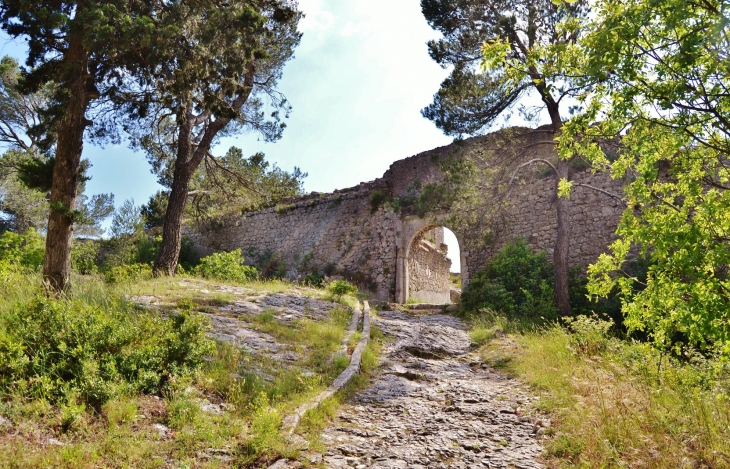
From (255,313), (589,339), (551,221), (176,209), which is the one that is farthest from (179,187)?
(551,221)

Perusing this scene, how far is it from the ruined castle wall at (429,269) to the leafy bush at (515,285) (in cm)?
337

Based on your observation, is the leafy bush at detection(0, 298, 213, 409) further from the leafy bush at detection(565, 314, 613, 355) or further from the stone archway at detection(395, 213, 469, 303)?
the stone archway at detection(395, 213, 469, 303)

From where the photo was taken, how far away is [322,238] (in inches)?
667

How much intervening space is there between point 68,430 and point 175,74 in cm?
569

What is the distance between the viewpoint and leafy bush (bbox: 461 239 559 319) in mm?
10797

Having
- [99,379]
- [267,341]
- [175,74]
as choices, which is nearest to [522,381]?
[267,341]

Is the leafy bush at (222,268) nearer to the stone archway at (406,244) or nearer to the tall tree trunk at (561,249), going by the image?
the stone archway at (406,244)

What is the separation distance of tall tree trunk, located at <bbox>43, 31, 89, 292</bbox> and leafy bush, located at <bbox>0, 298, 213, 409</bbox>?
2.33 metres

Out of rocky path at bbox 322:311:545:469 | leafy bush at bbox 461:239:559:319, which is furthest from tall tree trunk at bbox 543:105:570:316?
rocky path at bbox 322:311:545:469

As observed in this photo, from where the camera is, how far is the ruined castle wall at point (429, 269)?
634 inches

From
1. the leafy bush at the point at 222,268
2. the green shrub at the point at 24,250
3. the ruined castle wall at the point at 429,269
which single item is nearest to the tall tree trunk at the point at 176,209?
the leafy bush at the point at 222,268

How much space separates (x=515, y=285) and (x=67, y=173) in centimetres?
1017

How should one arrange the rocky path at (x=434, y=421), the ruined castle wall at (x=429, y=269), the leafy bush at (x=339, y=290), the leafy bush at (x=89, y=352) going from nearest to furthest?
the leafy bush at (x=89, y=352) → the rocky path at (x=434, y=421) → the leafy bush at (x=339, y=290) → the ruined castle wall at (x=429, y=269)

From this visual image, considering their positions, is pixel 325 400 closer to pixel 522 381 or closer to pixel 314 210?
pixel 522 381
